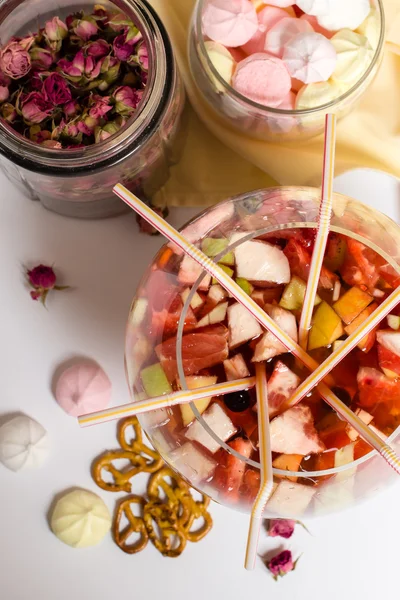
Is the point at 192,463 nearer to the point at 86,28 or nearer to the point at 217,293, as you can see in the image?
the point at 217,293

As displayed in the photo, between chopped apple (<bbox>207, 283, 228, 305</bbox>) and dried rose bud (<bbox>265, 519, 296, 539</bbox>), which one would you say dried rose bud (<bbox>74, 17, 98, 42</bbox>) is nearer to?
chopped apple (<bbox>207, 283, 228, 305</bbox>)

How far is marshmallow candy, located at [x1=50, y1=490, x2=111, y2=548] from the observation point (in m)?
0.87

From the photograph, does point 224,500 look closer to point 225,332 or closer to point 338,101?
point 225,332

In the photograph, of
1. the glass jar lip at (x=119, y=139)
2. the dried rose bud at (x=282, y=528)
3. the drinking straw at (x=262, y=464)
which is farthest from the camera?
the dried rose bud at (x=282, y=528)

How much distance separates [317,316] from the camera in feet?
2.15

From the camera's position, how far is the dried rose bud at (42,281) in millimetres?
882

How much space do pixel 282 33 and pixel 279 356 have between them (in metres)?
0.41

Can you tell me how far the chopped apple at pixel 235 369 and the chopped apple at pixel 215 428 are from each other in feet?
0.10

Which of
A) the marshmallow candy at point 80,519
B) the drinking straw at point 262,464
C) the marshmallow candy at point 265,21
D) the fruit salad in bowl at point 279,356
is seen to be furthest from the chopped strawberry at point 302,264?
the marshmallow candy at point 80,519

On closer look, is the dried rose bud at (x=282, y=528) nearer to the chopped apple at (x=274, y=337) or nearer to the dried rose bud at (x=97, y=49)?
the chopped apple at (x=274, y=337)

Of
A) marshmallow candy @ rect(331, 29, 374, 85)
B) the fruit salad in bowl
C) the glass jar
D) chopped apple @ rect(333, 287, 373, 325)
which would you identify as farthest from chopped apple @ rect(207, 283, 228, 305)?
marshmallow candy @ rect(331, 29, 374, 85)

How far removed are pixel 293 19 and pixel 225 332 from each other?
42cm

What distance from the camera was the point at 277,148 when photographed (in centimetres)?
87

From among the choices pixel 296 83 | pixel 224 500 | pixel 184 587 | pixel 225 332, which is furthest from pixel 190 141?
pixel 184 587
